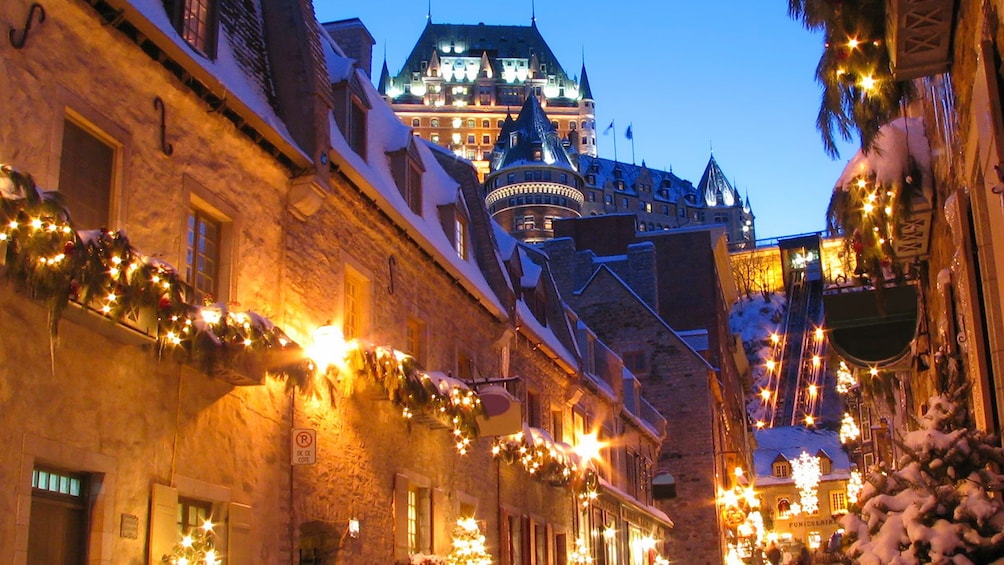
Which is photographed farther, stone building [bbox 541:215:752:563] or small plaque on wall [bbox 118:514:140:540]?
stone building [bbox 541:215:752:563]

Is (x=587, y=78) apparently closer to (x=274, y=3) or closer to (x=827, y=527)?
(x=827, y=527)

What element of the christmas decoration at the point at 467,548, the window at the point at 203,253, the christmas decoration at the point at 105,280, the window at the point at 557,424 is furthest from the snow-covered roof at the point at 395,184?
the window at the point at 557,424

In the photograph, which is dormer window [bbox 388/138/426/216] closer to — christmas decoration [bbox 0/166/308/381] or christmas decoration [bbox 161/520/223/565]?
christmas decoration [bbox 0/166/308/381]

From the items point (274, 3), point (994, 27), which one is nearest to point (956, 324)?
point (994, 27)

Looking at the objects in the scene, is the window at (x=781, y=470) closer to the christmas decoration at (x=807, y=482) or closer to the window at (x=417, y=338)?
the christmas decoration at (x=807, y=482)

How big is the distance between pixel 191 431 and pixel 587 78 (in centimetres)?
18587

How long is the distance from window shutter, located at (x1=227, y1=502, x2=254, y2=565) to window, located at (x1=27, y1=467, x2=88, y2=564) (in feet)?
7.16

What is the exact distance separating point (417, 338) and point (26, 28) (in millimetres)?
9623

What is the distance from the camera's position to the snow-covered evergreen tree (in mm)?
6544

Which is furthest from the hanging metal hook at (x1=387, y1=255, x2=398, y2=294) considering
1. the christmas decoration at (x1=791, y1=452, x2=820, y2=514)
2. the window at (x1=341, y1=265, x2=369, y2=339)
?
the christmas decoration at (x1=791, y1=452, x2=820, y2=514)

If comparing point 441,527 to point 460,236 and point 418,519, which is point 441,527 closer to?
point 418,519

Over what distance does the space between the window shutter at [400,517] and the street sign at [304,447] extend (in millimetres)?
3185

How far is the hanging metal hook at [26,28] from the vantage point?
819cm

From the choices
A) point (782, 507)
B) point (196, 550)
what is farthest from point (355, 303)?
point (782, 507)
